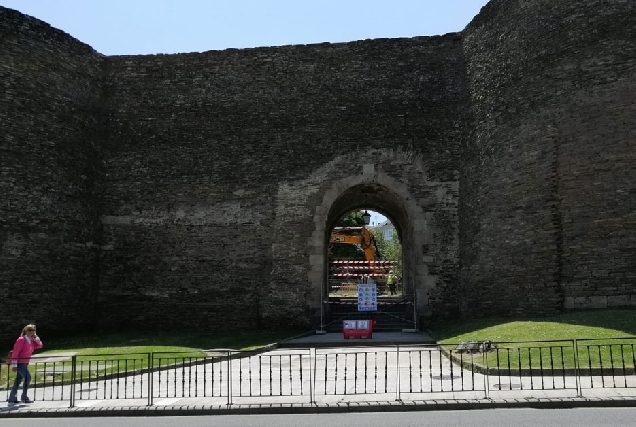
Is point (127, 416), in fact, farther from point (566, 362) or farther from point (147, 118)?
point (147, 118)

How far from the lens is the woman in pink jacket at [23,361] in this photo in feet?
29.5

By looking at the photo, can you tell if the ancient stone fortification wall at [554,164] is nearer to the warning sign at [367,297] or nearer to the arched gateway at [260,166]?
the arched gateway at [260,166]

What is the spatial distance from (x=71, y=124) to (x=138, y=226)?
3.69m

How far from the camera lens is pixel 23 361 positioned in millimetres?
9289

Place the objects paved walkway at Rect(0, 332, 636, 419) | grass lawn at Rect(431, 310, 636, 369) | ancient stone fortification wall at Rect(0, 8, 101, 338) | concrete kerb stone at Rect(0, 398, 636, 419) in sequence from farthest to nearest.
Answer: ancient stone fortification wall at Rect(0, 8, 101, 338) < grass lawn at Rect(431, 310, 636, 369) < paved walkway at Rect(0, 332, 636, 419) < concrete kerb stone at Rect(0, 398, 636, 419)

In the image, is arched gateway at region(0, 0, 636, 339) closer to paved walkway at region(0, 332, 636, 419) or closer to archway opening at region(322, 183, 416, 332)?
archway opening at region(322, 183, 416, 332)

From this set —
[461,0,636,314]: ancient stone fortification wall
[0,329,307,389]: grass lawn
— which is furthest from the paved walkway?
[461,0,636,314]: ancient stone fortification wall

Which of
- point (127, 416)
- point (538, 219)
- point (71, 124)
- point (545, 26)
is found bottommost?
point (127, 416)

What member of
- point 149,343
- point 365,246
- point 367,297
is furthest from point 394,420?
point 365,246

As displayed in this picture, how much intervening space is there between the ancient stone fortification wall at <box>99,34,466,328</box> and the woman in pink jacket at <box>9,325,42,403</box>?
872cm

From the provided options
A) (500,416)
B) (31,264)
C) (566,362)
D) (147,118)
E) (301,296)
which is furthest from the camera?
(147,118)

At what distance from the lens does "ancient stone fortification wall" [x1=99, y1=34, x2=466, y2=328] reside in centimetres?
1847

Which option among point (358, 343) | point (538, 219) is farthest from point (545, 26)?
point (358, 343)

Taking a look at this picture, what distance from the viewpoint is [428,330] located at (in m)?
17.4
